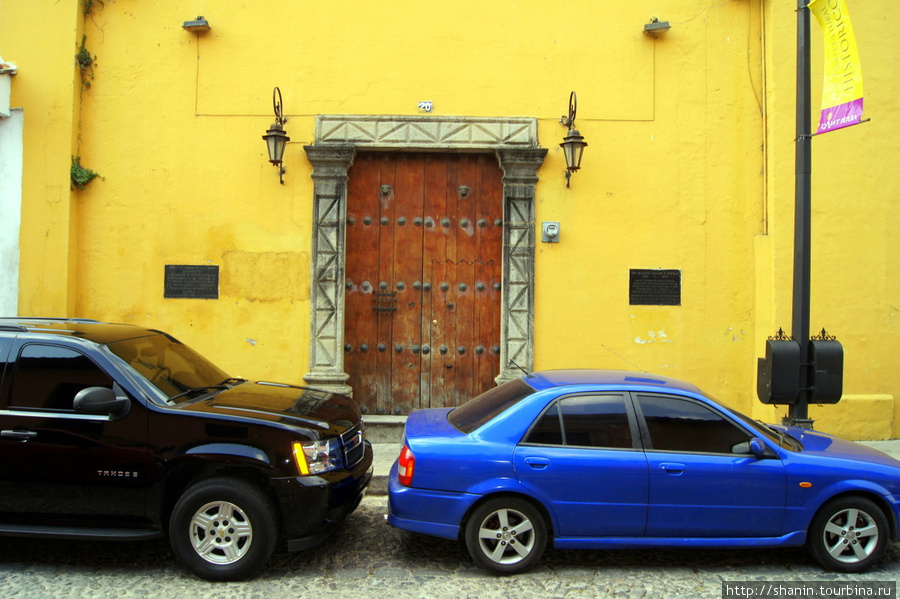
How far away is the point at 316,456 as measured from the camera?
4.48 meters

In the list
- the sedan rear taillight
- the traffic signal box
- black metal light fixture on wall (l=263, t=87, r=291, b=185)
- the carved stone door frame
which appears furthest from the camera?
the carved stone door frame

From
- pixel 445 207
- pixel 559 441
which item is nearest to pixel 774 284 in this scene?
pixel 445 207

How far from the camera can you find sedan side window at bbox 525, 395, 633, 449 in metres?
4.55

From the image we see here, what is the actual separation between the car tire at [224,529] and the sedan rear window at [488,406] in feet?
4.72

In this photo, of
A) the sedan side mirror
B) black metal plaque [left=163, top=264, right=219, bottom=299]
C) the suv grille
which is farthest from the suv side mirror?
the sedan side mirror

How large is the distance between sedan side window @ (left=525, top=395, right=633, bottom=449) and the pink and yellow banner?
3345mm

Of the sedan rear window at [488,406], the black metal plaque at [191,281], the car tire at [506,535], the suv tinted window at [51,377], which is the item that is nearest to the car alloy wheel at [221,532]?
the suv tinted window at [51,377]

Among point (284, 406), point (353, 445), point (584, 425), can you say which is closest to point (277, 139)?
point (284, 406)

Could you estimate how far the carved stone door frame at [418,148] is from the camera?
816cm

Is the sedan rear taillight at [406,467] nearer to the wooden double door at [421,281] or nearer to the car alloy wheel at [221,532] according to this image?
the car alloy wheel at [221,532]

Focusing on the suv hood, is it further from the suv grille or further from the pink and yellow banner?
the pink and yellow banner

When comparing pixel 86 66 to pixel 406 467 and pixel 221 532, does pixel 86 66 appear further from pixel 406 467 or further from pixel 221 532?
pixel 406 467

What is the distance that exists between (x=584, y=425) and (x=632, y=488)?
503mm

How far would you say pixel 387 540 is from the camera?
5113 mm
